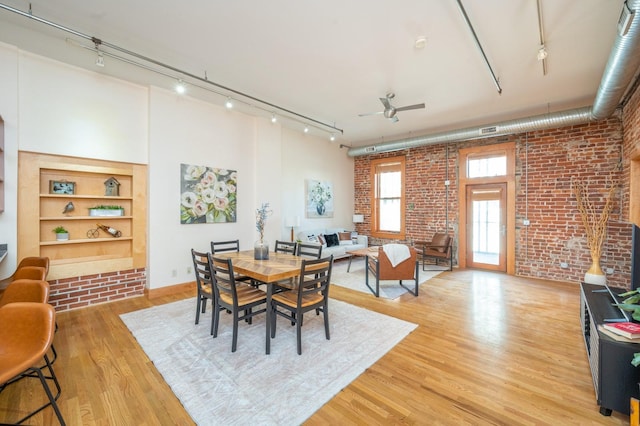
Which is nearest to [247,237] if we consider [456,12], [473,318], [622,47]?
[473,318]

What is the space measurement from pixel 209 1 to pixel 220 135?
2.80 metres

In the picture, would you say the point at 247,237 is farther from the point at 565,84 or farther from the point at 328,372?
the point at 565,84

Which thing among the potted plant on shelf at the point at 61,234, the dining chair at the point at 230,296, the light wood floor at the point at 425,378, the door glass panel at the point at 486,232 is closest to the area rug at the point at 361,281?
the light wood floor at the point at 425,378

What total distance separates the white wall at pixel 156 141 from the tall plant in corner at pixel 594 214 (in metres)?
5.60

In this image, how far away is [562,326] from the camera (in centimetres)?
323

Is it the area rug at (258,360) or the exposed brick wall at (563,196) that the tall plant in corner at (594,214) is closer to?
the exposed brick wall at (563,196)

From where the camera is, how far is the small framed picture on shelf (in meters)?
3.57

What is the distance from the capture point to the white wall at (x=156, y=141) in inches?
127

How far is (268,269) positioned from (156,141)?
118 inches

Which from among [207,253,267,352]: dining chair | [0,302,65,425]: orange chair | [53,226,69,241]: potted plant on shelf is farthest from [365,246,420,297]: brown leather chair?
[53,226,69,241]: potted plant on shelf

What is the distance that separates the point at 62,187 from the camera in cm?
363

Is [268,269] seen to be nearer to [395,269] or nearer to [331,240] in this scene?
[395,269]

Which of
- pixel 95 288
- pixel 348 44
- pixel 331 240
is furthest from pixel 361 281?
pixel 95 288

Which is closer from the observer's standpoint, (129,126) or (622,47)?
(622,47)
